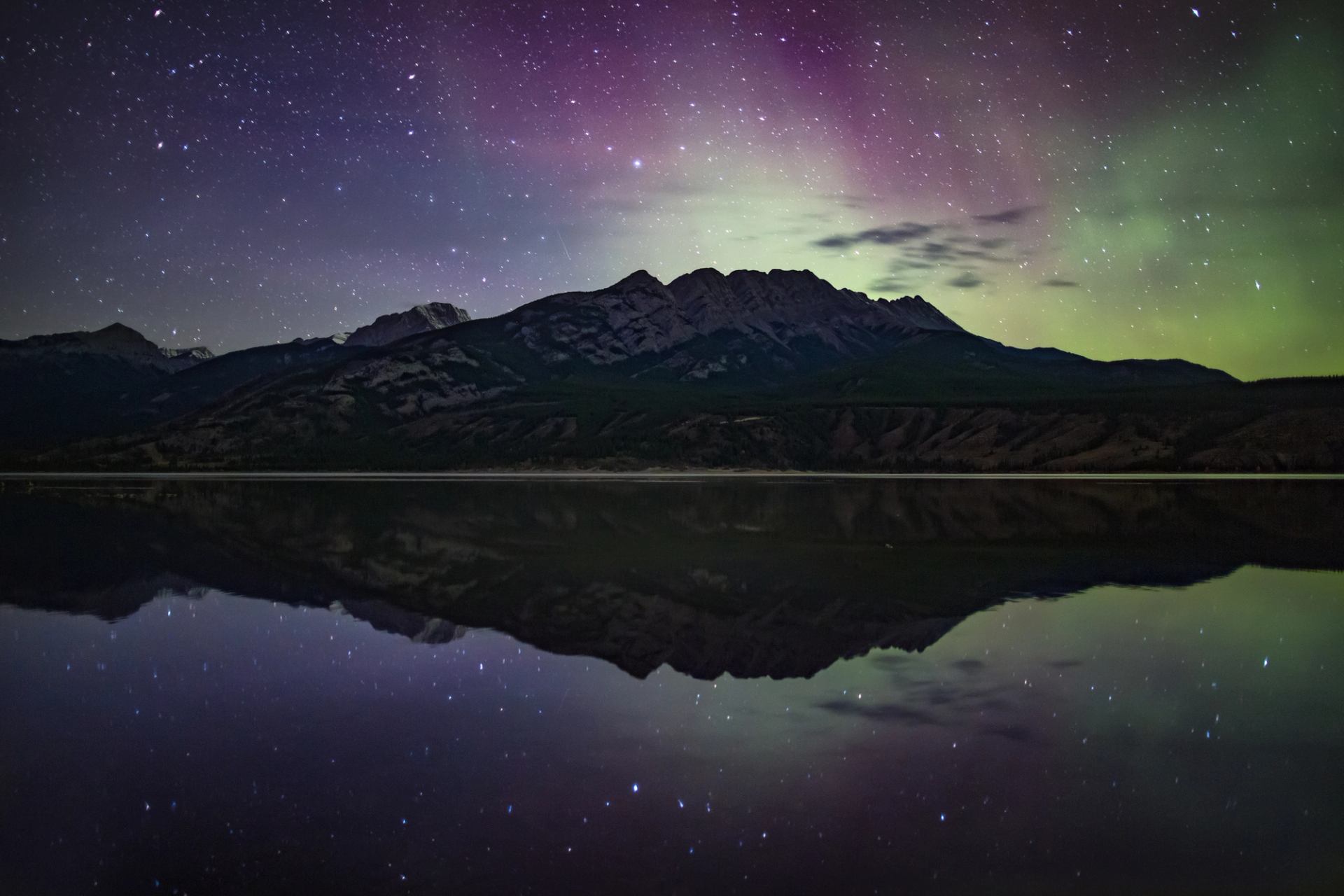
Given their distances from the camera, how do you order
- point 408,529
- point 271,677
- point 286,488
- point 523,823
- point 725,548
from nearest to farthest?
point 523,823, point 271,677, point 725,548, point 408,529, point 286,488

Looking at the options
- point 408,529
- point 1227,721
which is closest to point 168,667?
point 1227,721

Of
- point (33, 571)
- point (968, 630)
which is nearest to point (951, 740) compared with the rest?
point (968, 630)

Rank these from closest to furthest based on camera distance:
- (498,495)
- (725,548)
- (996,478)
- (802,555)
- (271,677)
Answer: (271,677), (802,555), (725,548), (498,495), (996,478)

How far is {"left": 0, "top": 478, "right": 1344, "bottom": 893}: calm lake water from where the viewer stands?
10.4m

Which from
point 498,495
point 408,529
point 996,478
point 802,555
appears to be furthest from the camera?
point 996,478

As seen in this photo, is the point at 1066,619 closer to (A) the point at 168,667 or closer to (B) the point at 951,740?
(B) the point at 951,740

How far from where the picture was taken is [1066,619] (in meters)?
24.6

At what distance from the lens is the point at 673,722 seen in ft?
51.8

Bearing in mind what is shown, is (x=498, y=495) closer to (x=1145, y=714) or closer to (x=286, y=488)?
(x=286, y=488)

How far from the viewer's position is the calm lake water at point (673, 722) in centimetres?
1041

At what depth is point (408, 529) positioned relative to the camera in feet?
162

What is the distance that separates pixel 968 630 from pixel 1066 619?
11.2ft

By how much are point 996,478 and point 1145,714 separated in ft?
359

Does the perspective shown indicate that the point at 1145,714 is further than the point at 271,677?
No
